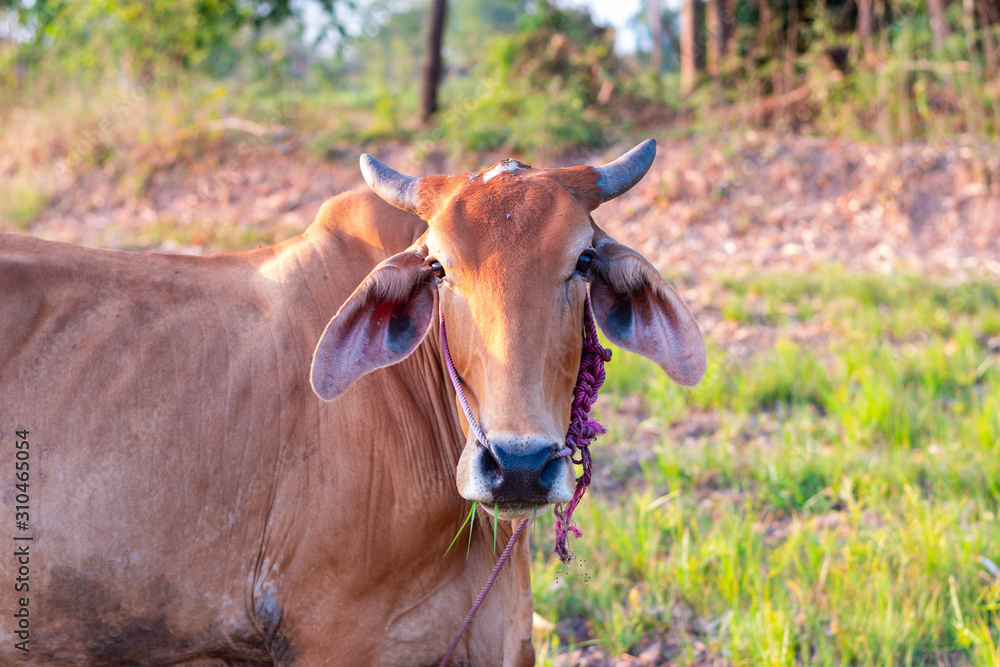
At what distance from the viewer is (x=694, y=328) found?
7.41 feet

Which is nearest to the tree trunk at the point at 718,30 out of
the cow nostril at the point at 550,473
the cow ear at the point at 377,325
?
the cow ear at the point at 377,325

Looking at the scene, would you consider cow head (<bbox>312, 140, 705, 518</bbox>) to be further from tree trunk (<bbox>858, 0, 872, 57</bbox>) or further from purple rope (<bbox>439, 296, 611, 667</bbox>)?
tree trunk (<bbox>858, 0, 872, 57</bbox>)

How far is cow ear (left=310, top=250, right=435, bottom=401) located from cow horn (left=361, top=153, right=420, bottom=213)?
0.19 m

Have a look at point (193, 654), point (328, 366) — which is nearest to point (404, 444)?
point (328, 366)

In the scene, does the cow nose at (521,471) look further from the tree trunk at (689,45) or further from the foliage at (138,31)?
the tree trunk at (689,45)

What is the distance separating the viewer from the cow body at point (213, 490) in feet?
7.36

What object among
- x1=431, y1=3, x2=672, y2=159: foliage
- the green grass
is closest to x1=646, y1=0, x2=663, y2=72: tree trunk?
x1=431, y1=3, x2=672, y2=159: foliage

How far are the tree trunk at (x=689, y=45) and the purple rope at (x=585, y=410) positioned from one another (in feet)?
31.7

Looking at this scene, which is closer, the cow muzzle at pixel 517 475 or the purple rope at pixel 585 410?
the cow muzzle at pixel 517 475

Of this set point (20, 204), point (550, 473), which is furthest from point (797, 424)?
point (20, 204)

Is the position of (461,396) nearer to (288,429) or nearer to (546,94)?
(288,429)

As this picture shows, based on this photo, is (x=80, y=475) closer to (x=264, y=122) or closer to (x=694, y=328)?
(x=694, y=328)

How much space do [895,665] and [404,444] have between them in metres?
1.98

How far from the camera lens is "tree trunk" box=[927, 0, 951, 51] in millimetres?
9133
